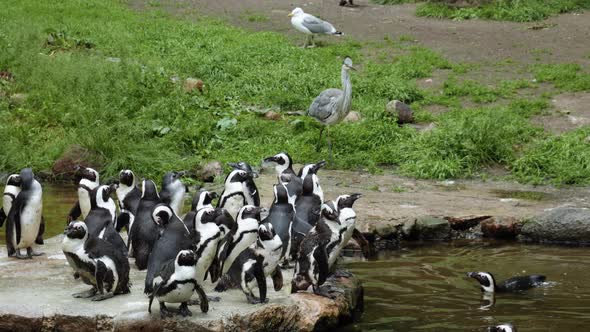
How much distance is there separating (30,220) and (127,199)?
0.94 meters

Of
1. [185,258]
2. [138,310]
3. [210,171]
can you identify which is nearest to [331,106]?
[210,171]

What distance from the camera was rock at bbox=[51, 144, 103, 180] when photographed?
1448 cm

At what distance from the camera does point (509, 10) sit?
22.2m

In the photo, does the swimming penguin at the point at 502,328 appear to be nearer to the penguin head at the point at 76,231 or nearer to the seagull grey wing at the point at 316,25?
the penguin head at the point at 76,231

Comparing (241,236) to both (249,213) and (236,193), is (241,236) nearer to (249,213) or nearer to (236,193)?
(249,213)

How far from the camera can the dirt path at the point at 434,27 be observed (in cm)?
1914

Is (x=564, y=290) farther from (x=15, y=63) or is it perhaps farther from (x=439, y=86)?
(x=15, y=63)

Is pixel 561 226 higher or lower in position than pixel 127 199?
lower

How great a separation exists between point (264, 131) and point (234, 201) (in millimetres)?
5617

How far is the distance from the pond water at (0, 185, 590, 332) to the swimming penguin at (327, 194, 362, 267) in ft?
2.00

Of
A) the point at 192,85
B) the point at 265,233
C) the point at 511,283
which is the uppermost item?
the point at 265,233

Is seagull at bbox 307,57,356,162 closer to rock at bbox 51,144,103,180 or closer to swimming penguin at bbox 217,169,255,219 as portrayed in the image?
rock at bbox 51,144,103,180

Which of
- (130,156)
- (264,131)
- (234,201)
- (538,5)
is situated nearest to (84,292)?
(234,201)

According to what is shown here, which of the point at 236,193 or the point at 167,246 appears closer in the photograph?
the point at 167,246
